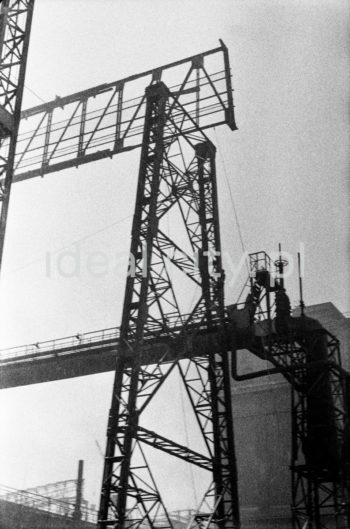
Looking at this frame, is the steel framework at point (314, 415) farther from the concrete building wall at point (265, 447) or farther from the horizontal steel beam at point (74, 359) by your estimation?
the concrete building wall at point (265, 447)

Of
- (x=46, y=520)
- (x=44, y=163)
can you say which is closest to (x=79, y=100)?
(x=44, y=163)

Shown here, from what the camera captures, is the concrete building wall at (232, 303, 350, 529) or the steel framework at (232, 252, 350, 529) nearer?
the steel framework at (232, 252, 350, 529)

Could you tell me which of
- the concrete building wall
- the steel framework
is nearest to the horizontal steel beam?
the steel framework

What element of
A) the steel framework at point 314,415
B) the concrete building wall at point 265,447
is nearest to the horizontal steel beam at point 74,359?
the steel framework at point 314,415

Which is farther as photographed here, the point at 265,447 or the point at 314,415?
the point at 265,447

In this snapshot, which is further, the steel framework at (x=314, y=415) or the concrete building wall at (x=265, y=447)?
the concrete building wall at (x=265, y=447)

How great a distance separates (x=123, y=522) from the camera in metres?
11.8

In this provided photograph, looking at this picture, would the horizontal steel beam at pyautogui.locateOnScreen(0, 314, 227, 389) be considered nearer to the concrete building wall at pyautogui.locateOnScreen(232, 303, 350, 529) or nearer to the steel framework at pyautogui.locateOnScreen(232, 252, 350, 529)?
the steel framework at pyautogui.locateOnScreen(232, 252, 350, 529)

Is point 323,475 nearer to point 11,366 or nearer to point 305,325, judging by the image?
point 305,325

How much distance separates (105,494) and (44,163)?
11.9 metres

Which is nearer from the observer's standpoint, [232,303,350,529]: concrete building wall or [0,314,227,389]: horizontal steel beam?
[0,314,227,389]: horizontal steel beam

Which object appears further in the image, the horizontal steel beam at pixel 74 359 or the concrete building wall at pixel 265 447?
the concrete building wall at pixel 265 447

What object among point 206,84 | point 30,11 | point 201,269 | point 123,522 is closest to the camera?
point 123,522

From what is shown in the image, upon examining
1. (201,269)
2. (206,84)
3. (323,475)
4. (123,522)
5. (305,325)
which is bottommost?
(123,522)
